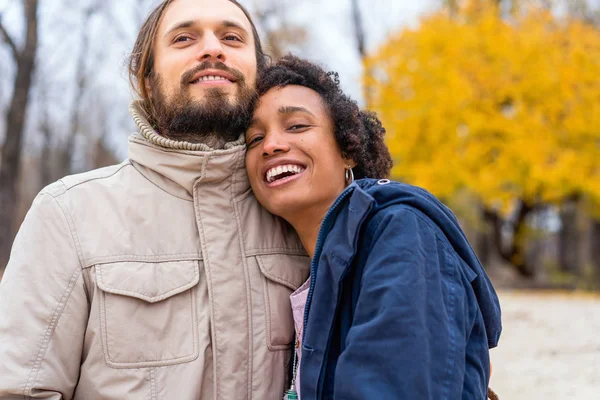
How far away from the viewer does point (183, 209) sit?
6.76 ft

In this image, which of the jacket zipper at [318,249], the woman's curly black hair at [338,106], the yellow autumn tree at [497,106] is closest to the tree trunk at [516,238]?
the yellow autumn tree at [497,106]

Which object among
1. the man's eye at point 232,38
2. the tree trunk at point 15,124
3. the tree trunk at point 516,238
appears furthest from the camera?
the tree trunk at point 516,238

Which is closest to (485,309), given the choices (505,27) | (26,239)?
(26,239)

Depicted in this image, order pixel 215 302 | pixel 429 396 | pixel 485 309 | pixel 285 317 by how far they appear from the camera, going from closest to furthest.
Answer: pixel 429 396
pixel 485 309
pixel 215 302
pixel 285 317

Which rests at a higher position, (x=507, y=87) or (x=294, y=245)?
(x=507, y=87)

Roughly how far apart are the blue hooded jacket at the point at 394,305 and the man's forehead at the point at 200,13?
0.93m

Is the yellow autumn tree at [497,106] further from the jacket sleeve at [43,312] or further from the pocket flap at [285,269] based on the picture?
the jacket sleeve at [43,312]

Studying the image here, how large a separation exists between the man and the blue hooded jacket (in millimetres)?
304

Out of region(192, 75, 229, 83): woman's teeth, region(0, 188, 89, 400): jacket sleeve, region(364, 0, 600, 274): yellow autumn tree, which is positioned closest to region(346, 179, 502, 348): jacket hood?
region(192, 75, 229, 83): woman's teeth

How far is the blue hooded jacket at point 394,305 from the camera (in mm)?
1435

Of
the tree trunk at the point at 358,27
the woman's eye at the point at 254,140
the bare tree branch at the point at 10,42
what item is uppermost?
the tree trunk at the point at 358,27

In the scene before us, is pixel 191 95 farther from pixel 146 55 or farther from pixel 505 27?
pixel 505 27

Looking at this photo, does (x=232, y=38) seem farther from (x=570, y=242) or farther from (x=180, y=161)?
(x=570, y=242)

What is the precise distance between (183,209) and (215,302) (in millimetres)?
345
